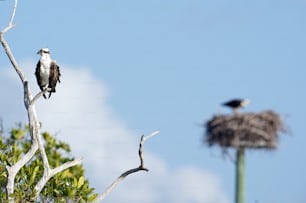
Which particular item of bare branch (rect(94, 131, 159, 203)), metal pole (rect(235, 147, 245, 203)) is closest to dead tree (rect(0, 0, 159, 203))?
bare branch (rect(94, 131, 159, 203))

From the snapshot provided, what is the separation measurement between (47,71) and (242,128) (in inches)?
773

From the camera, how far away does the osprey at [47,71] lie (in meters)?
12.4

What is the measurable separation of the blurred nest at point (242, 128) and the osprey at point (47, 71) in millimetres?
18736

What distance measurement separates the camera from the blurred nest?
30.9 metres

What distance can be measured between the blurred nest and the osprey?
18.7 meters

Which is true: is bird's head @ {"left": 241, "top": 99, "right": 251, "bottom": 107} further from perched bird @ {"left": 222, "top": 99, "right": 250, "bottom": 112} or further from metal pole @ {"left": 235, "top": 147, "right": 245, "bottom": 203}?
metal pole @ {"left": 235, "top": 147, "right": 245, "bottom": 203}

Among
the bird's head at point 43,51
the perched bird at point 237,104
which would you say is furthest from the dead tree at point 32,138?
the perched bird at point 237,104

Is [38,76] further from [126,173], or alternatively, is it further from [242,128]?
[242,128]

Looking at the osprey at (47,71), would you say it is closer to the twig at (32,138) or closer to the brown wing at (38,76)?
the brown wing at (38,76)

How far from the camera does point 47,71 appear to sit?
12406 mm

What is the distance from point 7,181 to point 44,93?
1305 mm

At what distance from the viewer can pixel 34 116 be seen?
11180 millimetres

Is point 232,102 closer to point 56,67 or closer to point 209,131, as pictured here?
point 209,131

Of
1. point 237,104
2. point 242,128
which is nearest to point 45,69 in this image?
point 242,128
